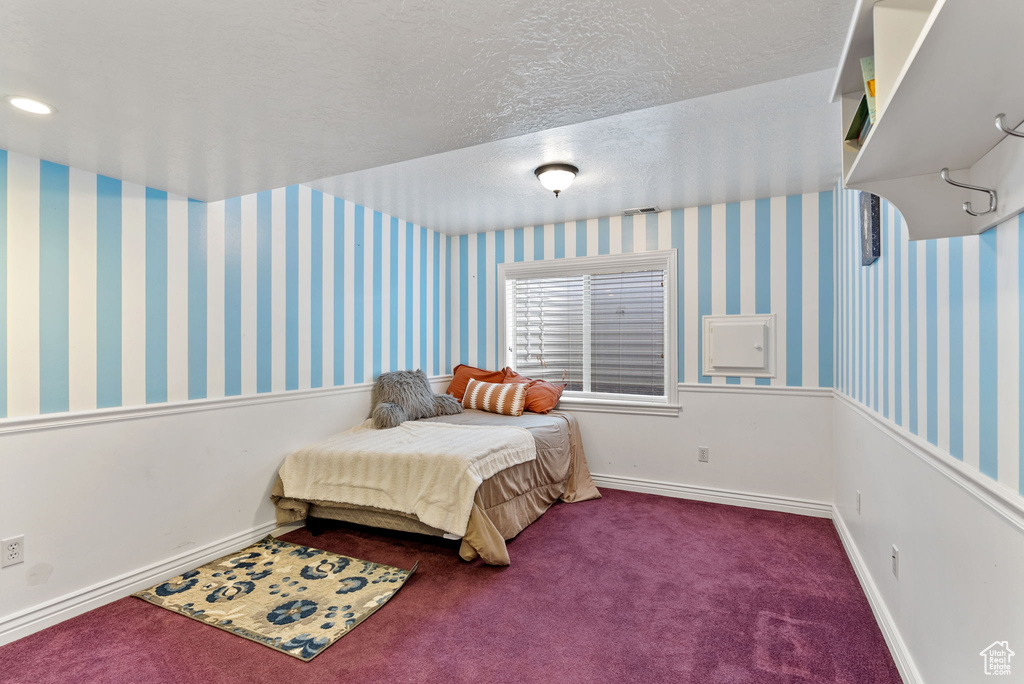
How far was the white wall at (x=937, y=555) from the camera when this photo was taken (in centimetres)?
110

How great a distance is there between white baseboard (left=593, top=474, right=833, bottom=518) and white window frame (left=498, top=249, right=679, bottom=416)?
563 millimetres

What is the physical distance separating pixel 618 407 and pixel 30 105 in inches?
148

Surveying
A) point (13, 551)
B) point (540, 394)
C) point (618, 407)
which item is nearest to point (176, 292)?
point (13, 551)

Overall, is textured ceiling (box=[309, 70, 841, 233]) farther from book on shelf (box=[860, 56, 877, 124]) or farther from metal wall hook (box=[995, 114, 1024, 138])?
metal wall hook (box=[995, 114, 1024, 138])

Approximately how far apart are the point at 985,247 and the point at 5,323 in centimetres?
337

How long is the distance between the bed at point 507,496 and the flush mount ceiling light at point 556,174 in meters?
1.64

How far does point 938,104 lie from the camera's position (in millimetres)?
882

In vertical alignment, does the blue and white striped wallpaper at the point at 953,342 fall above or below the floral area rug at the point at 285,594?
above

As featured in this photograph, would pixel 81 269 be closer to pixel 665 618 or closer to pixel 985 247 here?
pixel 665 618

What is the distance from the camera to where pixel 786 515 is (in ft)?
11.5

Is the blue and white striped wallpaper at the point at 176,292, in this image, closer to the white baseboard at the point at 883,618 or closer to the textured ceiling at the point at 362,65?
the textured ceiling at the point at 362,65

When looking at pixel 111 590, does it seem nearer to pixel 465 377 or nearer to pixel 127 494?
pixel 127 494

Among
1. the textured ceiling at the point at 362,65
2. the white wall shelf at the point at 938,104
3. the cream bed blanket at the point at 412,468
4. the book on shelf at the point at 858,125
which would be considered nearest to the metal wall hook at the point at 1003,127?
the white wall shelf at the point at 938,104

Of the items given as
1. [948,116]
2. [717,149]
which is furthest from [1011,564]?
[717,149]
